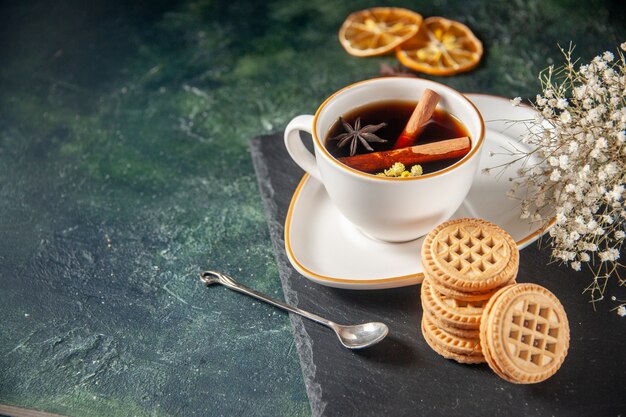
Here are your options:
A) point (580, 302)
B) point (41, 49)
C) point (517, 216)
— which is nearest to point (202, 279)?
point (517, 216)

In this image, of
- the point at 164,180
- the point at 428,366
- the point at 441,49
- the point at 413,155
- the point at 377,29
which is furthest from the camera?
the point at 377,29

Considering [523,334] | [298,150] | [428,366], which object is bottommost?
Result: [428,366]

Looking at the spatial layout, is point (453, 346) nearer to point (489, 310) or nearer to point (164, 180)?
point (489, 310)

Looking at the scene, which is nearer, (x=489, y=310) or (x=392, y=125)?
(x=489, y=310)

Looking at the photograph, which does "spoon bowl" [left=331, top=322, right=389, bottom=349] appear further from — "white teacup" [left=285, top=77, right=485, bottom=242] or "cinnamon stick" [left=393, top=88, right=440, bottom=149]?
"cinnamon stick" [left=393, top=88, right=440, bottom=149]

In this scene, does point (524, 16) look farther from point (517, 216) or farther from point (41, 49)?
point (41, 49)

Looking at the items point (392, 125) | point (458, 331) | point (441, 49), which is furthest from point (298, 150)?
point (441, 49)

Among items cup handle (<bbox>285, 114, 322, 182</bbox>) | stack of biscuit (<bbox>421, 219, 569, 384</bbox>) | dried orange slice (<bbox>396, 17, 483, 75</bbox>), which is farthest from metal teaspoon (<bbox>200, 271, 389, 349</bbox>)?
dried orange slice (<bbox>396, 17, 483, 75</bbox>)

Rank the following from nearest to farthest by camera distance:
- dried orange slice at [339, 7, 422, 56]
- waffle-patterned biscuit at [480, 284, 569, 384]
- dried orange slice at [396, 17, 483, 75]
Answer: waffle-patterned biscuit at [480, 284, 569, 384] → dried orange slice at [396, 17, 483, 75] → dried orange slice at [339, 7, 422, 56]
